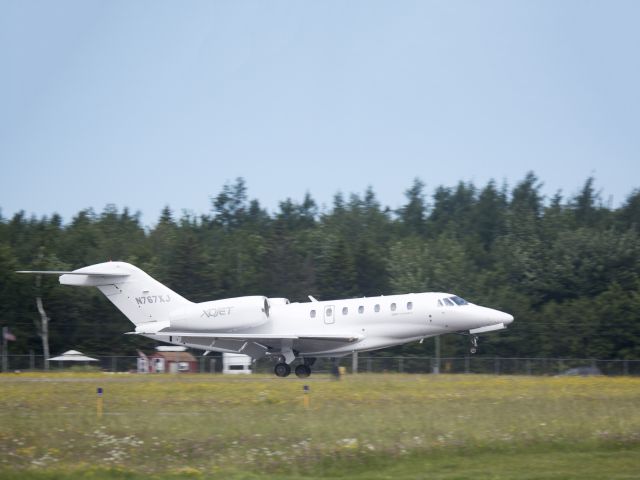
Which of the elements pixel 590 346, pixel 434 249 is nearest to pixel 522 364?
pixel 590 346

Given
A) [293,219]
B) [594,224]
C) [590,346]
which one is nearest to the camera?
[590,346]

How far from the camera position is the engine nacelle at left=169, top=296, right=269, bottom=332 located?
32531 mm

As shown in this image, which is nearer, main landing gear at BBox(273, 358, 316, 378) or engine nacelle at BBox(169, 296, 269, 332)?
main landing gear at BBox(273, 358, 316, 378)

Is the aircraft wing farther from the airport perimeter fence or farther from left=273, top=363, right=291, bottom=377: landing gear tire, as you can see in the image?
the airport perimeter fence

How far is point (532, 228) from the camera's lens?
83.4m

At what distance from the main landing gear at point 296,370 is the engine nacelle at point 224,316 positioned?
165 cm

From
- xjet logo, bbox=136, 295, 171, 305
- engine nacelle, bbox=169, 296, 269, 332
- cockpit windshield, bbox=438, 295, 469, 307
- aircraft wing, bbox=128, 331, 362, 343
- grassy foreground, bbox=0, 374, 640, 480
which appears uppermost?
xjet logo, bbox=136, 295, 171, 305

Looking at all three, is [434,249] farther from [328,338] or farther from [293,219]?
[328,338]

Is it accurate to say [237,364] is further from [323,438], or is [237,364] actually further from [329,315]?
[323,438]

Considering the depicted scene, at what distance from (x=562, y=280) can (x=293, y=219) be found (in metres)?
49.3

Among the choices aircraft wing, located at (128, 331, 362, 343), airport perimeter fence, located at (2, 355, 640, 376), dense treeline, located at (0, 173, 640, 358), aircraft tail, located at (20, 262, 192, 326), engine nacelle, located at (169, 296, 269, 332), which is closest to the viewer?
aircraft wing, located at (128, 331, 362, 343)

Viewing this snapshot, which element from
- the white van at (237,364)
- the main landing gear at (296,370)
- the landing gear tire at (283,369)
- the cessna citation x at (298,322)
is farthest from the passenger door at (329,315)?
the white van at (237,364)

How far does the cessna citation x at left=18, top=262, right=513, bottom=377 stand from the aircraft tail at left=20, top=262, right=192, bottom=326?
36 millimetres

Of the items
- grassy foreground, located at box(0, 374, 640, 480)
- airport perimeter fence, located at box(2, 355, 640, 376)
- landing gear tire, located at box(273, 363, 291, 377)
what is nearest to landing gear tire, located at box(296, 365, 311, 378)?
landing gear tire, located at box(273, 363, 291, 377)
